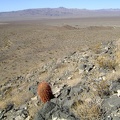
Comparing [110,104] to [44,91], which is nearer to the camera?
[110,104]

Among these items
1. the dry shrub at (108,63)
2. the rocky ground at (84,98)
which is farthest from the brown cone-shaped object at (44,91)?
the dry shrub at (108,63)

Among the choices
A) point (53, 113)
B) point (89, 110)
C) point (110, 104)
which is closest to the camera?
point (89, 110)

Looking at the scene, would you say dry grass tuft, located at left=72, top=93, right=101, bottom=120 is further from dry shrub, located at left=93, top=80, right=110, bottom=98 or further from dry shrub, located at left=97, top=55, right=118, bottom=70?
dry shrub, located at left=97, top=55, right=118, bottom=70

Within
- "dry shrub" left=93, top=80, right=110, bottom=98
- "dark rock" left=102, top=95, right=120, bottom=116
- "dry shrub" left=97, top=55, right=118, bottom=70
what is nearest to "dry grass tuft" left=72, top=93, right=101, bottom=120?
"dark rock" left=102, top=95, right=120, bottom=116

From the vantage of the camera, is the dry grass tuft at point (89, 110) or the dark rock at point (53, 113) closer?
the dry grass tuft at point (89, 110)

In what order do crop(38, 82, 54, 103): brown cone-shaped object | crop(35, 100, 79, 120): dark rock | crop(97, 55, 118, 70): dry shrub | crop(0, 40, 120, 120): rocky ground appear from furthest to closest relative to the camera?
crop(97, 55, 118, 70): dry shrub < crop(38, 82, 54, 103): brown cone-shaped object < crop(35, 100, 79, 120): dark rock < crop(0, 40, 120, 120): rocky ground

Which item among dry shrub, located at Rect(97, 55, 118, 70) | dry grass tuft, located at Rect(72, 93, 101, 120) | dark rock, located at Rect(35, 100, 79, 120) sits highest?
dry shrub, located at Rect(97, 55, 118, 70)

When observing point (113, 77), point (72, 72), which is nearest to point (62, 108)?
point (113, 77)

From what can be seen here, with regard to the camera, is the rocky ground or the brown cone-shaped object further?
the brown cone-shaped object

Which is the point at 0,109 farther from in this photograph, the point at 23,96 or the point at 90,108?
the point at 90,108

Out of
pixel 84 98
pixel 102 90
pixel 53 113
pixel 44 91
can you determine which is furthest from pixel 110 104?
pixel 44 91

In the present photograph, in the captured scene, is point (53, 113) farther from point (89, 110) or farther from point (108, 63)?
point (108, 63)

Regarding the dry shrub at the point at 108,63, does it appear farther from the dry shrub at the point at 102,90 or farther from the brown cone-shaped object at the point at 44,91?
the brown cone-shaped object at the point at 44,91

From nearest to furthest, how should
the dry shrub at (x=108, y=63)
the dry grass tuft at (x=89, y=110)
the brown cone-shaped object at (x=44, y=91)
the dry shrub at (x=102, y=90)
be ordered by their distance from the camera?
the dry grass tuft at (x=89, y=110)
the dry shrub at (x=102, y=90)
the brown cone-shaped object at (x=44, y=91)
the dry shrub at (x=108, y=63)
